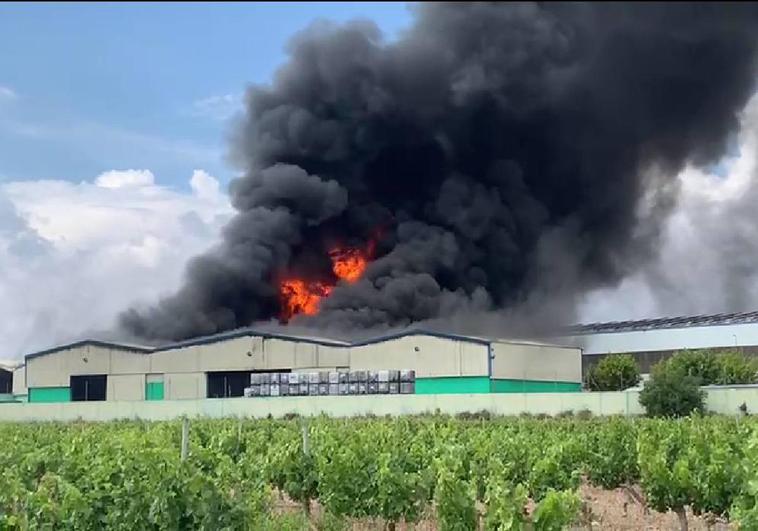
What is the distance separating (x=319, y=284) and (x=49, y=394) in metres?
21.9

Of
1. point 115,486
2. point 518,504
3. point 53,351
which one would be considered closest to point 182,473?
point 115,486

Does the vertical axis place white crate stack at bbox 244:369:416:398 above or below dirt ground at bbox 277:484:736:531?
above

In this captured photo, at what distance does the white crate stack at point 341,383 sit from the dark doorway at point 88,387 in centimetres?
1125

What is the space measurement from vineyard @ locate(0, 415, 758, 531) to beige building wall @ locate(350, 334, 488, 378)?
1104 inches

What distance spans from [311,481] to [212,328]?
50522 mm

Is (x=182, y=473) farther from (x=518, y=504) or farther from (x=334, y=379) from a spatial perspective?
(x=334, y=379)

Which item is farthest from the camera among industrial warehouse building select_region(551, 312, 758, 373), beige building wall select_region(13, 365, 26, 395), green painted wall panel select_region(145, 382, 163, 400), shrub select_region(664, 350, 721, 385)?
beige building wall select_region(13, 365, 26, 395)

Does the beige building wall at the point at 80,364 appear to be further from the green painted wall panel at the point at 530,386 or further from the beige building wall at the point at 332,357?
the green painted wall panel at the point at 530,386

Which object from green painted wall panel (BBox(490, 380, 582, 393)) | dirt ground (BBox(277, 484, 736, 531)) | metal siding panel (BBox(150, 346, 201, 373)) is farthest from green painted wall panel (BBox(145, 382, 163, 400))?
dirt ground (BBox(277, 484, 736, 531))

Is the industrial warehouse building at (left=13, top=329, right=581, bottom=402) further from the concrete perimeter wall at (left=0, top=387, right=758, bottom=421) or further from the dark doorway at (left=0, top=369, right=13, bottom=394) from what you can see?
the dark doorway at (left=0, top=369, right=13, bottom=394)

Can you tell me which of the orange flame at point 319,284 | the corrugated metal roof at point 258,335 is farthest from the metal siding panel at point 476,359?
the orange flame at point 319,284

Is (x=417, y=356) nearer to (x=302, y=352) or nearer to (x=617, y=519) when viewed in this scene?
(x=302, y=352)

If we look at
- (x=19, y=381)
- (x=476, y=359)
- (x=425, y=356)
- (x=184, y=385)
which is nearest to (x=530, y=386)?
(x=476, y=359)

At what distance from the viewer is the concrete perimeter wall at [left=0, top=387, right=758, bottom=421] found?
52.0 meters
